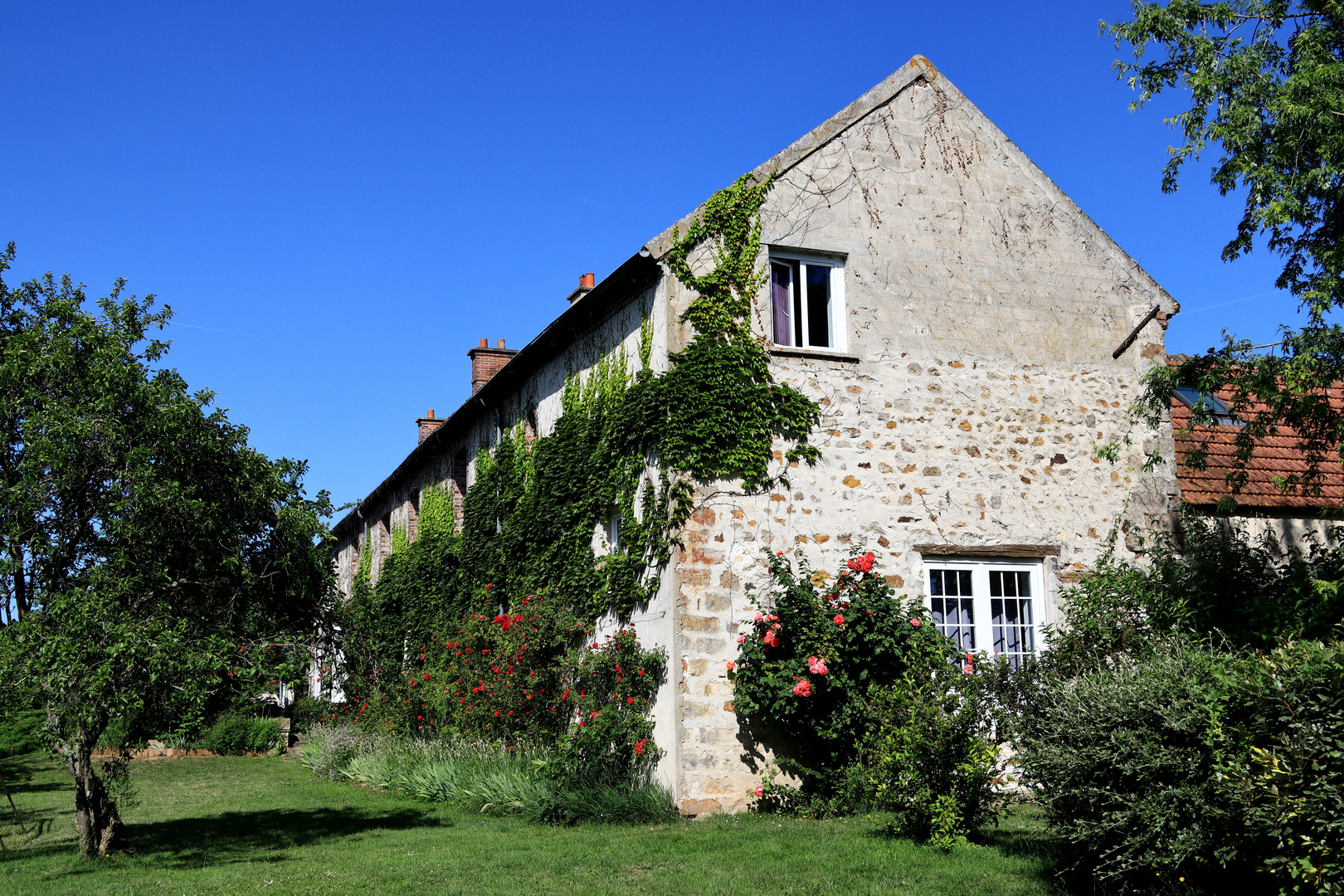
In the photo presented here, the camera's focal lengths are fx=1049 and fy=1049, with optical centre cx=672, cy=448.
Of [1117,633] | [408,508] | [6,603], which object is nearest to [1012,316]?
[1117,633]

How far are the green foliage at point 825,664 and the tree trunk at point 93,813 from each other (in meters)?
6.16

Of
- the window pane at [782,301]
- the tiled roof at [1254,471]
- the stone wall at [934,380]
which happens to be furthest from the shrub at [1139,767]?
the tiled roof at [1254,471]

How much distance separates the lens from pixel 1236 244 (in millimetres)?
12383

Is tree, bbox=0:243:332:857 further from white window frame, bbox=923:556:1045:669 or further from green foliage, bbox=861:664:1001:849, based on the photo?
white window frame, bbox=923:556:1045:669

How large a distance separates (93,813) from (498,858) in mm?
4053

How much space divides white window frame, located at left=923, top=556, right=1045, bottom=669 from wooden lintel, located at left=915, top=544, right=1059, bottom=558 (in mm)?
73

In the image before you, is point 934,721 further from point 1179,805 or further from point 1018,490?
point 1018,490

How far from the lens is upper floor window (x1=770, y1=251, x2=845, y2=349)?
12227 millimetres

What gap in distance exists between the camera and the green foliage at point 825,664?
1041 cm

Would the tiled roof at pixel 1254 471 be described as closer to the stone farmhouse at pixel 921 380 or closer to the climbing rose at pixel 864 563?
the stone farmhouse at pixel 921 380

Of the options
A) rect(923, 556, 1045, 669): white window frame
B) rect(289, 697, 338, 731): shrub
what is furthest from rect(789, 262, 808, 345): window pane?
rect(289, 697, 338, 731): shrub

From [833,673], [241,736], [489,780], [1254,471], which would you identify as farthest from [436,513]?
[1254,471]

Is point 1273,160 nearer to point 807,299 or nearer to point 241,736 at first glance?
point 807,299

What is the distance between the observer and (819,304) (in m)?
12.5
